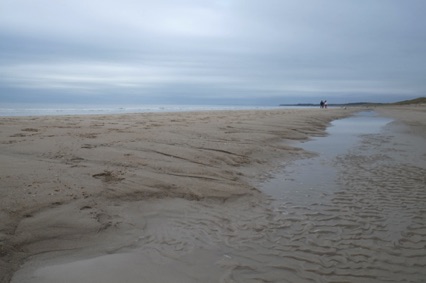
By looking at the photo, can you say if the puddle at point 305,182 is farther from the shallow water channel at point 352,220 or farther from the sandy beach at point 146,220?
the sandy beach at point 146,220

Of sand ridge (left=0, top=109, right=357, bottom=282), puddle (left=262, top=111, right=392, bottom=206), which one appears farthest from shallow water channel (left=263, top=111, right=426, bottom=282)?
sand ridge (left=0, top=109, right=357, bottom=282)

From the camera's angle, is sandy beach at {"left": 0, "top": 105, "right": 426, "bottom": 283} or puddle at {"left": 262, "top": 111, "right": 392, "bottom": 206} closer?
sandy beach at {"left": 0, "top": 105, "right": 426, "bottom": 283}

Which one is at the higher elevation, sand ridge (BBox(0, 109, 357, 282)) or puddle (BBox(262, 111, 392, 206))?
sand ridge (BBox(0, 109, 357, 282))

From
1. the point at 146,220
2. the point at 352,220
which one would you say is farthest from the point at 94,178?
the point at 352,220

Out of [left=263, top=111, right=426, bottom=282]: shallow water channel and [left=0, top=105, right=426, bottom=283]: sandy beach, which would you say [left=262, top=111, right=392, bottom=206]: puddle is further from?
[left=0, top=105, right=426, bottom=283]: sandy beach

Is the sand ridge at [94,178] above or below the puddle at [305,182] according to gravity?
above

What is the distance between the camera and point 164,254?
3.50 meters

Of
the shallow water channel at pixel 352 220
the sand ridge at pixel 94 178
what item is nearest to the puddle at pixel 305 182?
the shallow water channel at pixel 352 220

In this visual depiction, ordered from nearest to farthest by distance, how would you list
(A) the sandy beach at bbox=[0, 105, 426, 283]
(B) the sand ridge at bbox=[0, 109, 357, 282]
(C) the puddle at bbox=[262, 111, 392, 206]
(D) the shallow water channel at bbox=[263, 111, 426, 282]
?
1. (A) the sandy beach at bbox=[0, 105, 426, 283]
2. (D) the shallow water channel at bbox=[263, 111, 426, 282]
3. (B) the sand ridge at bbox=[0, 109, 357, 282]
4. (C) the puddle at bbox=[262, 111, 392, 206]

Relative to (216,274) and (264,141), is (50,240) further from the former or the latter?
(264,141)

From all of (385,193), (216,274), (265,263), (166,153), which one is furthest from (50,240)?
(385,193)

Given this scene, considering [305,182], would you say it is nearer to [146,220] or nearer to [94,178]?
[146,220]

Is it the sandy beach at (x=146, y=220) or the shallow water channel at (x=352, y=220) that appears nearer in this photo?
A: the sandy beach at (x=146, y=220)

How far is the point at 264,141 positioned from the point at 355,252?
26.5ft
